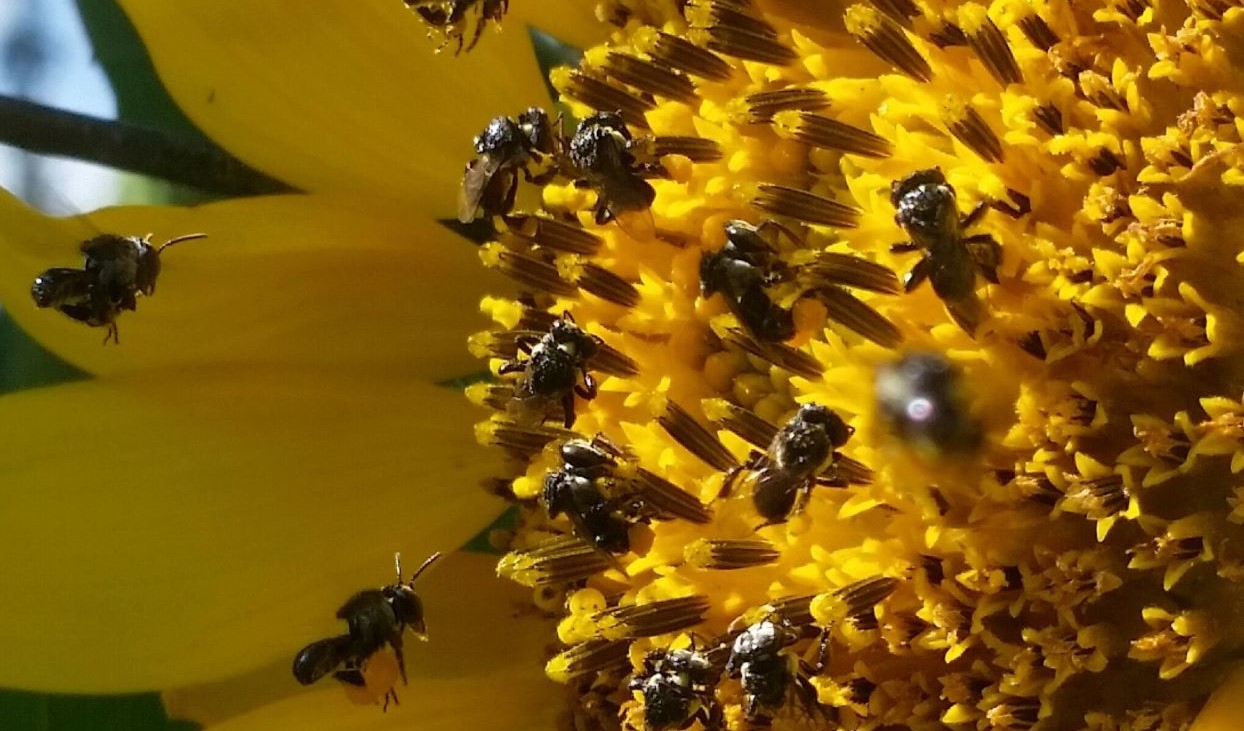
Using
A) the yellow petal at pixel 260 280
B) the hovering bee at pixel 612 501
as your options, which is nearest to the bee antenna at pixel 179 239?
the yellow petal at pixel 260 280

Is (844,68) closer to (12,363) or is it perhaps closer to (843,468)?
(843,468)

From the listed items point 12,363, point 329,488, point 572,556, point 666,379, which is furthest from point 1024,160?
point 12,363

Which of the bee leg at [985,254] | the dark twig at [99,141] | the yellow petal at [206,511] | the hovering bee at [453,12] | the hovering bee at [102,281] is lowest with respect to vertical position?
the bee leg at [985,254]

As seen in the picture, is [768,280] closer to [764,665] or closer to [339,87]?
[764,665]

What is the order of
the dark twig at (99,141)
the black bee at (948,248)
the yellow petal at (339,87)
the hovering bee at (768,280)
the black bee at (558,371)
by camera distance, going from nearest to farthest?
the black bee at (948,248) < the hovering bee at (768,280) < the black bee at (558,371) < the dark twig at (99,141) < the yellow petal at (339,87)

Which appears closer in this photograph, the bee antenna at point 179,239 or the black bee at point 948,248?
the black bee at point 948,248

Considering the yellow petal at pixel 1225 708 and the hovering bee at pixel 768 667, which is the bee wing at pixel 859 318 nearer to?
the hovering bee at pixel 768 667

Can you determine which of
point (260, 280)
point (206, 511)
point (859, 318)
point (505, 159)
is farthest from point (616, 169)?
point (206, 511)
